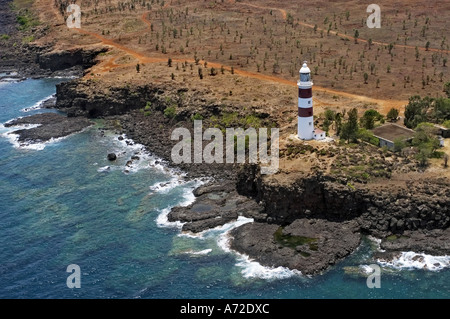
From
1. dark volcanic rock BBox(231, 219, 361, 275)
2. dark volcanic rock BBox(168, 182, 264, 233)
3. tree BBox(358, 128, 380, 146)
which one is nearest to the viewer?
dark volcanic rock BBox(231, 219, 361, 275)

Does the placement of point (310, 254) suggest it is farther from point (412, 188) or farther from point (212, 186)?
point (212, 186)

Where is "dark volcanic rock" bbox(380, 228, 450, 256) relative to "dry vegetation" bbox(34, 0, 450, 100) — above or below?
below

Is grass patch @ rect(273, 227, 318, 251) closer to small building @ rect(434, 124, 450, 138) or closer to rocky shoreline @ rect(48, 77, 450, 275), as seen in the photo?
rocky shoreline @ rect(48, 77, 450, 275)

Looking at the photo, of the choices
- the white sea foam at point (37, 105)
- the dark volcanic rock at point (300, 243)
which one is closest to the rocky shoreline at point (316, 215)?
the dark volcanic rock at point (300, 243)

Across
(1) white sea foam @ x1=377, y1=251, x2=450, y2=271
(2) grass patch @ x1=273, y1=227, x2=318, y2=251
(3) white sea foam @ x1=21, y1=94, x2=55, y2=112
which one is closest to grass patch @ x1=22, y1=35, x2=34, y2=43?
(3) white sea foam @ x1=21, y1=94, x2=55, y2=112

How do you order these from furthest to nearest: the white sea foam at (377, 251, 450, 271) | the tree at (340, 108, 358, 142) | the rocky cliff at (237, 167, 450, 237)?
the tree at (340, 108, 358, 142) < the rocky cliff at (237, 167, 450, 237) < the white sea foam at (377, 251, 450, 271)

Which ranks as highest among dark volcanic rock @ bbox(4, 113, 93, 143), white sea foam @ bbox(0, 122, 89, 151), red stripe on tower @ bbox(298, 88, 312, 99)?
red stripe on tower @ bbox(298, 88, 312, 99)
